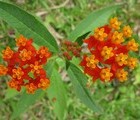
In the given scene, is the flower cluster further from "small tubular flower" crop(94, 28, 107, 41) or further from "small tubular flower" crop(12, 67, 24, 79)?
"small tubular flower" crop(12, 67, 24, 79)

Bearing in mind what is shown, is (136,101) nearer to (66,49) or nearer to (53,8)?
(53,8)

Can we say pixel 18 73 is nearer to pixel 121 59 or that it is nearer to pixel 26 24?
pixel 26 24

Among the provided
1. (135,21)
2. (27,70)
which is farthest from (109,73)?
(135,21)

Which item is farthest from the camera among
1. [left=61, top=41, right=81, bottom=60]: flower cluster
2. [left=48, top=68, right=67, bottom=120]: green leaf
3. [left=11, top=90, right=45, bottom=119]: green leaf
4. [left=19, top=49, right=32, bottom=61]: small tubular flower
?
[left=48, top=68, right=67, bottom=120]: green leaf

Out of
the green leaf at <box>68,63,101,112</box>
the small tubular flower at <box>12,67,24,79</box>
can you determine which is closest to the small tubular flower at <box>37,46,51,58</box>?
the small tubular flower at <box>12,67,24,79</box>

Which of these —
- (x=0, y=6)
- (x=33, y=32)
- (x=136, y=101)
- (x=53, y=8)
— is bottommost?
(x=136, y=101)

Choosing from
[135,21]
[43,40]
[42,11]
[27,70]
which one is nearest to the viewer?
[27,70]

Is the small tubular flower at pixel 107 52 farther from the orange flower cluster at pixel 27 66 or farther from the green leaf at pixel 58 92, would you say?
the green leaf at pixel 58 92
